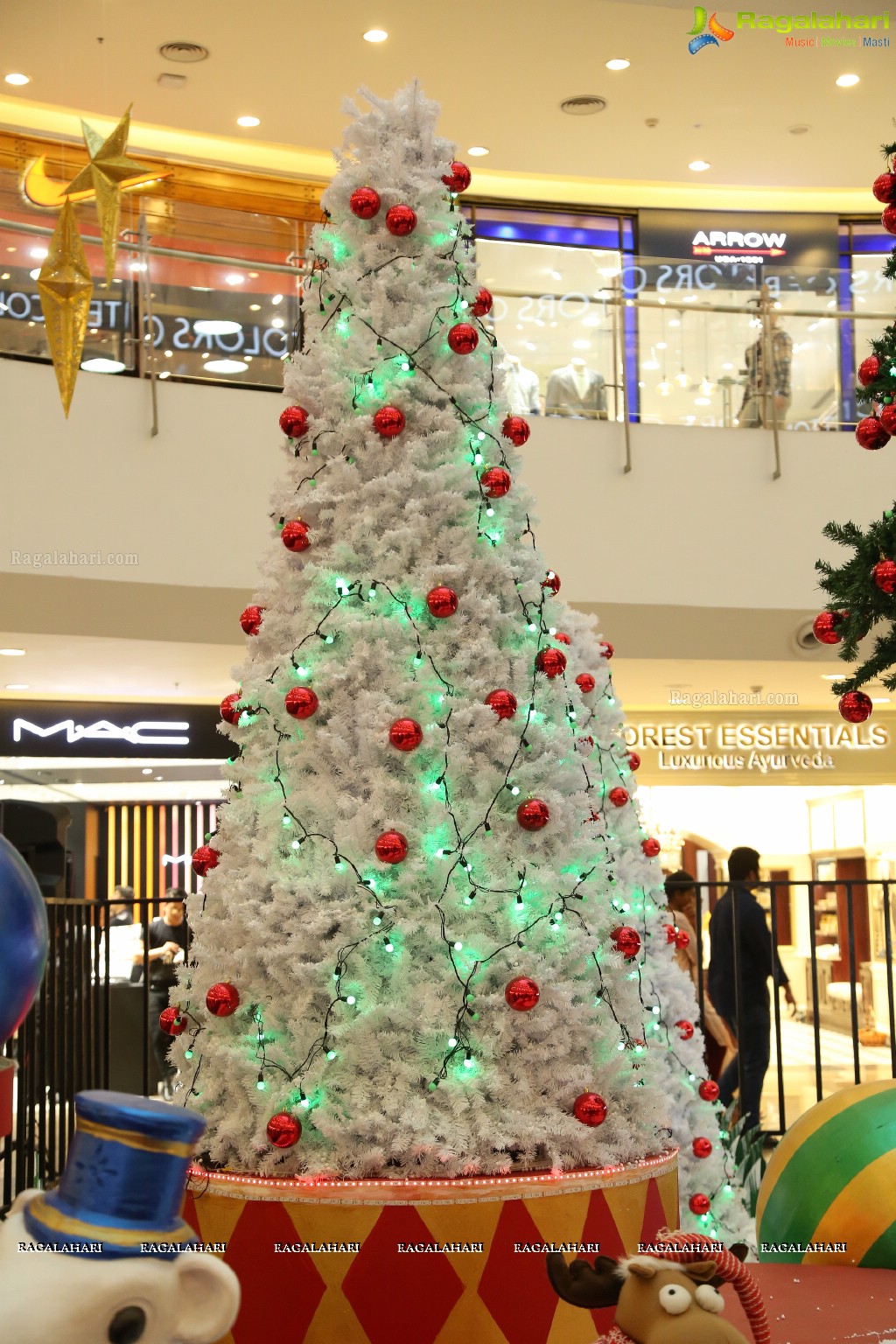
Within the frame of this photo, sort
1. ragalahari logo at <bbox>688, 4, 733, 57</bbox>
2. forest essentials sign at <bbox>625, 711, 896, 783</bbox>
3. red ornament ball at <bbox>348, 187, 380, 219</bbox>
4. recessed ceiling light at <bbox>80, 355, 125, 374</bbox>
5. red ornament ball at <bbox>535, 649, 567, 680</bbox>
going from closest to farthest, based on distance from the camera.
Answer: red ornament ball at <bbox>535, 649, 567, 680</bbox>
red ornament ball at <bbox>348, 187, 380, 219</bbox>
recessed ceiling light at <bbox>80, 355, 125, 374</bbox>
ragalahari logo at <bbox>688, 4, 733, 57</bbox>
forest essentials sign at <bbox>625, 711, 896, 783</bbox>

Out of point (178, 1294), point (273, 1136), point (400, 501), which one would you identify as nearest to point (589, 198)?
point (400, 501)

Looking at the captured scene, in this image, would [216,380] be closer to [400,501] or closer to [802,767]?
[400,501]

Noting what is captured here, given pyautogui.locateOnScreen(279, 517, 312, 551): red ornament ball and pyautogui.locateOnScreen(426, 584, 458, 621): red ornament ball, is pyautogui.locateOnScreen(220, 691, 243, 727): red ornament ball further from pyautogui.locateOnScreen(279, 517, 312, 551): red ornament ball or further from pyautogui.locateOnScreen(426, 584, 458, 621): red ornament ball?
pyautogui.locateOnScreen(426, 584, 458, 621): red ornament ball

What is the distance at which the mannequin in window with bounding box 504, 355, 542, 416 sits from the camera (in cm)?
837

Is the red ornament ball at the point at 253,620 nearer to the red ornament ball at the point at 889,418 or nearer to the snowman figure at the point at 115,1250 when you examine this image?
the red ornament ball at the point at 889,418

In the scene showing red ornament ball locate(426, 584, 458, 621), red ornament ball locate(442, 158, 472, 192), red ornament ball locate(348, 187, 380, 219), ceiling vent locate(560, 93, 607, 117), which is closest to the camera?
red ornament ball locate(426, 584, 458, 621)

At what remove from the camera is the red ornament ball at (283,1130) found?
2516 millimetres

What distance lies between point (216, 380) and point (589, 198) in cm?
647

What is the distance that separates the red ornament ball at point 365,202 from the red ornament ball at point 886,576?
1369 mm

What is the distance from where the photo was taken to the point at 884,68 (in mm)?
9992

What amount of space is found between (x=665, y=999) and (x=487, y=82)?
8041mm

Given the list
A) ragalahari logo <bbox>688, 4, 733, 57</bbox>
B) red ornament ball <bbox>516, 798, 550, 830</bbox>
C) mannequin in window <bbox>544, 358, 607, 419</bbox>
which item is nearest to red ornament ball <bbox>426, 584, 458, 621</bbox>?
red ornament ball <bbox>516, 798, 550, 830</bbox>

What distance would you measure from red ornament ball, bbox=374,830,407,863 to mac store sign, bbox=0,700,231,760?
768 centimetres

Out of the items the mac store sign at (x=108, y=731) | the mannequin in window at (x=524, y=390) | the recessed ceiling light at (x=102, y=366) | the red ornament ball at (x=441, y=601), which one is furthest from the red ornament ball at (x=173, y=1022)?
the mac store sign at (x=108, y=731)
